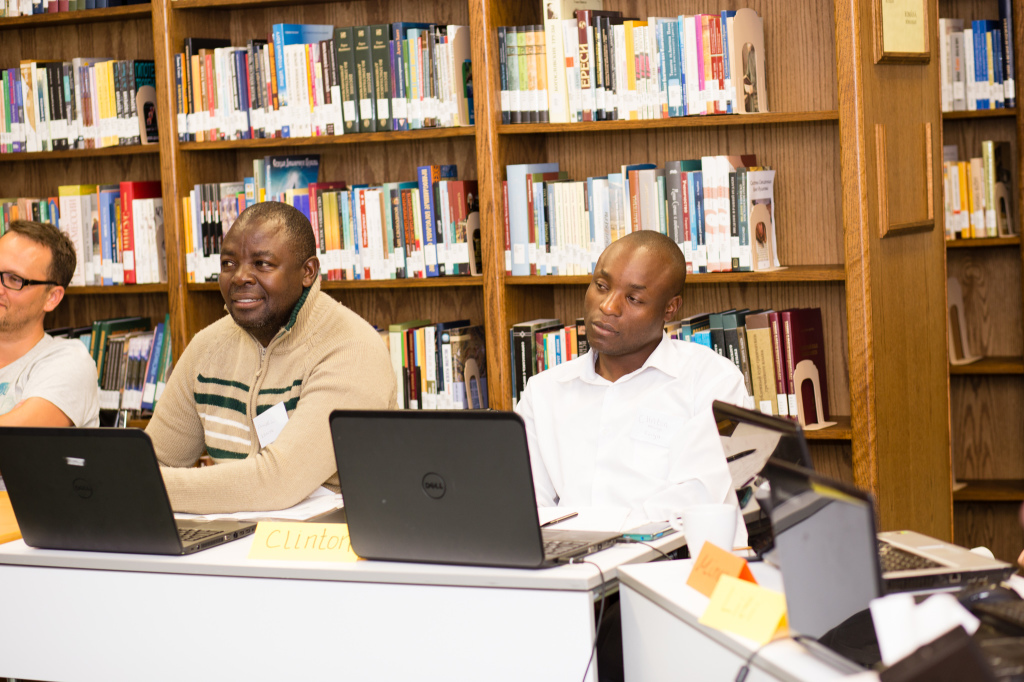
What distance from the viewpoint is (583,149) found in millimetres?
3449

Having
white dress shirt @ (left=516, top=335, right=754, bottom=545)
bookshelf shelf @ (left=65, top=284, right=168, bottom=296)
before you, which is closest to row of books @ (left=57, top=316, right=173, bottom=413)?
bookshelf shelf @ (left=65, top=284, right=168, bottom=296)

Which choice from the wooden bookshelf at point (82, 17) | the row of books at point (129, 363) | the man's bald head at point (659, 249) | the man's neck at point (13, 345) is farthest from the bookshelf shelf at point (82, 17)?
the man's bald head at point (659, 249)

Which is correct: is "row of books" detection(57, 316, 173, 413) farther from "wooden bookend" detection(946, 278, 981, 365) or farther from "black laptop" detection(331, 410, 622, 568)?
"wooden bookend" detection(946, 278, 981, 365)

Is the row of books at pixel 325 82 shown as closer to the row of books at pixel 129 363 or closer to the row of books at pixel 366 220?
the row of books at pixel 366 220

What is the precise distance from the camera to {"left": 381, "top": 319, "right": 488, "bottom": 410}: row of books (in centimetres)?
335

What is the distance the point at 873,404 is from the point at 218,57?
2294 mm

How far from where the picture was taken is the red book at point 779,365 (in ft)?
9.77

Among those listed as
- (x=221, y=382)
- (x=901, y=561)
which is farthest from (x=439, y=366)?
(x=901, y=561)

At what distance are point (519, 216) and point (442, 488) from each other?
1.68 metres

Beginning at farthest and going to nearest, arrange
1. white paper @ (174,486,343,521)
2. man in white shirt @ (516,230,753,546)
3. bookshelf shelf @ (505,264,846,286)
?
bookshelf shelf @ (505,264,846,286) → man in white shirt @ (516,230,753,546) → white paper @ (174,486,343,521)

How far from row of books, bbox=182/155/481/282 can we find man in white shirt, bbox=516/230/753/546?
3.00 ft

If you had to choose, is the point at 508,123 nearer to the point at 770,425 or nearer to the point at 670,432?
the point at 670,432

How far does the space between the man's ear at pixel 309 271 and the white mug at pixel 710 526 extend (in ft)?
4.12

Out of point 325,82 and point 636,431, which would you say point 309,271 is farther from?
point 325,82
